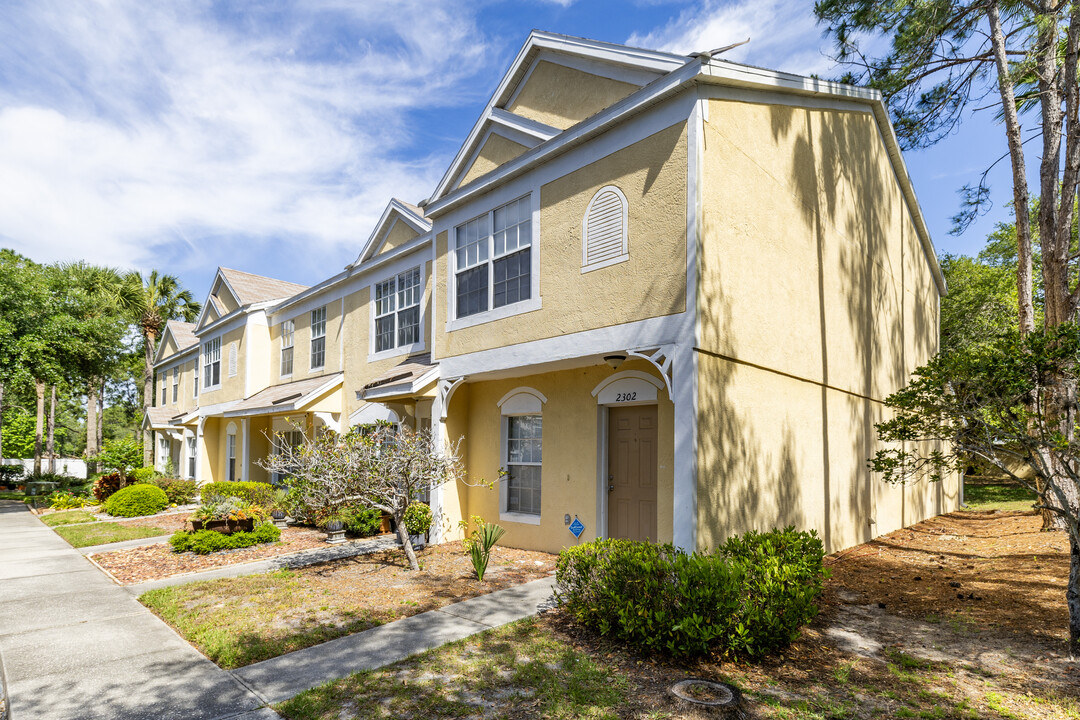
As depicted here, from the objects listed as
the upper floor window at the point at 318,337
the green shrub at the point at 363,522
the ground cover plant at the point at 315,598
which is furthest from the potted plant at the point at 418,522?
the upper floor window at the point at 318,337

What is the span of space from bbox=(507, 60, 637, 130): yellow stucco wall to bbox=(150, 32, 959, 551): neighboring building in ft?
0.10

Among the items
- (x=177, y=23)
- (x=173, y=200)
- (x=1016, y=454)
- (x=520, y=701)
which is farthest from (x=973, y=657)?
(x=173, y=200)

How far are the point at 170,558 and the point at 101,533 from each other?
5.19 metres

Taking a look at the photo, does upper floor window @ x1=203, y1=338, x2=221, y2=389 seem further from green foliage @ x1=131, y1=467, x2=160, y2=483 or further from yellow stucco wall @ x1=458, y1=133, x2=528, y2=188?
yellow stucco wall @ x1=458, y1=133, x2=528, y2=188

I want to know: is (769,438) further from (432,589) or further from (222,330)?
(222,330)

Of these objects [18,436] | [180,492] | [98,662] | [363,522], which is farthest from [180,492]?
[18,436]

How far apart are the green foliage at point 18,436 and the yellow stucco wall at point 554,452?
54.6 meters

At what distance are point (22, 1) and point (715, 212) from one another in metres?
10.9

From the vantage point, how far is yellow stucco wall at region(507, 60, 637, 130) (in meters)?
9.55

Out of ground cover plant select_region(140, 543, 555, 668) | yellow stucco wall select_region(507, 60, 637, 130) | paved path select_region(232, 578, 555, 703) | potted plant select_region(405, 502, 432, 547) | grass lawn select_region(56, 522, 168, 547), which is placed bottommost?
grass lawn select_region(56, 522, 168, 547)

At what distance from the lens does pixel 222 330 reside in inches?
937

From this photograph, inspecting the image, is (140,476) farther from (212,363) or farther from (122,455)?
(212,363)

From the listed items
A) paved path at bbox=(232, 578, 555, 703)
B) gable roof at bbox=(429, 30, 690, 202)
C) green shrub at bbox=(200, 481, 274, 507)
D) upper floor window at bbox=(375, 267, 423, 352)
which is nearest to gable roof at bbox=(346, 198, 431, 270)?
upper floor window at bbox=(375, 267, 423, 352)

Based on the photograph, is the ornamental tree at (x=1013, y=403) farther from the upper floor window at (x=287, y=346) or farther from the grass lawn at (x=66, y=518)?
the grass lawn at (x=66, y=518)
